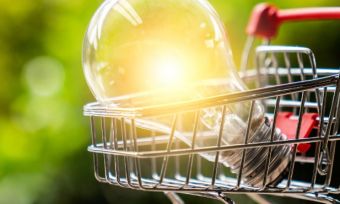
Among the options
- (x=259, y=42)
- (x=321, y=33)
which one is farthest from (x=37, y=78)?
(x=321, y=33)

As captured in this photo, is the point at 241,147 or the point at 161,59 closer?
the point at 241,147

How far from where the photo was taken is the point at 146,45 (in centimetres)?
102

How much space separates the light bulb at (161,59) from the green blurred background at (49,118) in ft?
2.64

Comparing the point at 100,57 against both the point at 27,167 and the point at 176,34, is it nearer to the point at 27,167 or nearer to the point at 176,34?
the point at 176,34

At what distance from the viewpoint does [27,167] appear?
75.2 inches

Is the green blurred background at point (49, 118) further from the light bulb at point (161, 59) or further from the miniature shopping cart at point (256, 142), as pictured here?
the light bulb at point (161, 59)

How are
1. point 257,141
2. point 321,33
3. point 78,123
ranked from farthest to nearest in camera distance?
1. point 78,123
2. point 321,33
3. point 257,141

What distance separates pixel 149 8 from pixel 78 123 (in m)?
0.90

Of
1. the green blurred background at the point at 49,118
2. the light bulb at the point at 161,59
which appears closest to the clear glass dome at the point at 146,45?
the light bulb at the point at 161,59

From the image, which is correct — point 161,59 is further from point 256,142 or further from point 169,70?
point 256,142

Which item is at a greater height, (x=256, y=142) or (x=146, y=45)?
(x=146, y=45)

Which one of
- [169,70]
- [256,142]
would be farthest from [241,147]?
[169,70]

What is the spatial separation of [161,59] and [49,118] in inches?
35.4

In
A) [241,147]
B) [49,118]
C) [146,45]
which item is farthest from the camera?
[49,118]
